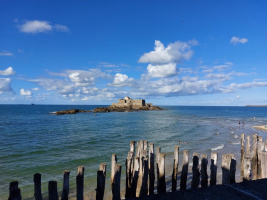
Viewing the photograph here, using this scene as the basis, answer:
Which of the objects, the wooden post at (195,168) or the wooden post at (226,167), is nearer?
the wooden post at (226,167)

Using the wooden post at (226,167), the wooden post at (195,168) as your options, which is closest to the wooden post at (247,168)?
the wooden post at (226,167)

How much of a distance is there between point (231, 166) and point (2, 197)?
923 centimetres

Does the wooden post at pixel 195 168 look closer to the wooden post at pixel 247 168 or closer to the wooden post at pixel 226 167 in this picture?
the wooden post at pixel 226 167

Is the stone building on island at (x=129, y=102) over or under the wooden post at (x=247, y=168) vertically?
over

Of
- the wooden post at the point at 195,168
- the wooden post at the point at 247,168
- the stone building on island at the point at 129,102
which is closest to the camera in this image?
the wooden post at the point at 247,168

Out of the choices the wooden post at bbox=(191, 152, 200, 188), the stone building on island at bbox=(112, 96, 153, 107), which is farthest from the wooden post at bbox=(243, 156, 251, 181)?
the stone building on island at bbox=(112, 96, 153, 107)

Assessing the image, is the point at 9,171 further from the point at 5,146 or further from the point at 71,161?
the point at 5,146

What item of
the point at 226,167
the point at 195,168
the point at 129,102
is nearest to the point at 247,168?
the point at 226,167

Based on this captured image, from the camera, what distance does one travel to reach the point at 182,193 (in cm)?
450

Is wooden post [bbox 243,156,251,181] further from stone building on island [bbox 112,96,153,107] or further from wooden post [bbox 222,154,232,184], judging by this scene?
stone building on island [bbox 112,96,153,107]

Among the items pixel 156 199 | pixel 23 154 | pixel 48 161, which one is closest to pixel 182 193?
pixel 156 199

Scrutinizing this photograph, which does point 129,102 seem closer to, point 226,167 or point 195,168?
point 195,168

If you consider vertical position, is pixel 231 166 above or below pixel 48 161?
above

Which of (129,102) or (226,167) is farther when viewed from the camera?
(129,102)
